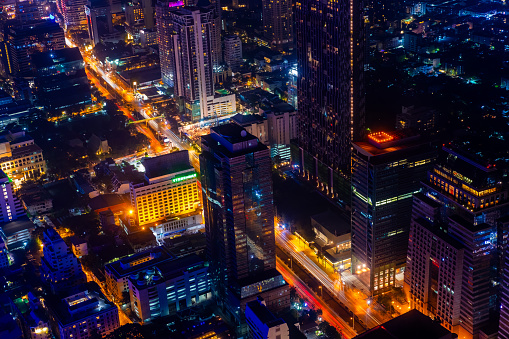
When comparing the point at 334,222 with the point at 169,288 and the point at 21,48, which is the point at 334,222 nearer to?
the point at 169,288

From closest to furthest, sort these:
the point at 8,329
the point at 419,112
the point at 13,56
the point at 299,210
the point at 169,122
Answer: the point at 8,329 < the point at 299,210 < the point at 419,112 < the point at 169,122 < the point at 13,56

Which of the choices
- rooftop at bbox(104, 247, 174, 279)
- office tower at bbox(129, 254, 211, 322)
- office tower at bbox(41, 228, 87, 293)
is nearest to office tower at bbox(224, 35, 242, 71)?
rooftop at bbox(104, 247, 174, 279)

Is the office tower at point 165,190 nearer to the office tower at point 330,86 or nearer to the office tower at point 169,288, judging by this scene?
the office tower at point 169,288

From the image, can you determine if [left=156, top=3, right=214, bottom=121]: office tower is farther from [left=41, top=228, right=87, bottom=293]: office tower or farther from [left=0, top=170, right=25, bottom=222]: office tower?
[left=41, top=228, right=87, bottom=293]: office tower

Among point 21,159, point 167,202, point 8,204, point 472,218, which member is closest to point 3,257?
point 8,204

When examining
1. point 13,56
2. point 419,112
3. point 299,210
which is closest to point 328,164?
point 299,210

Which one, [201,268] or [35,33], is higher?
[35,33]

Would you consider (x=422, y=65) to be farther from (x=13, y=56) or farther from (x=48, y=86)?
(x=13, y=56)
